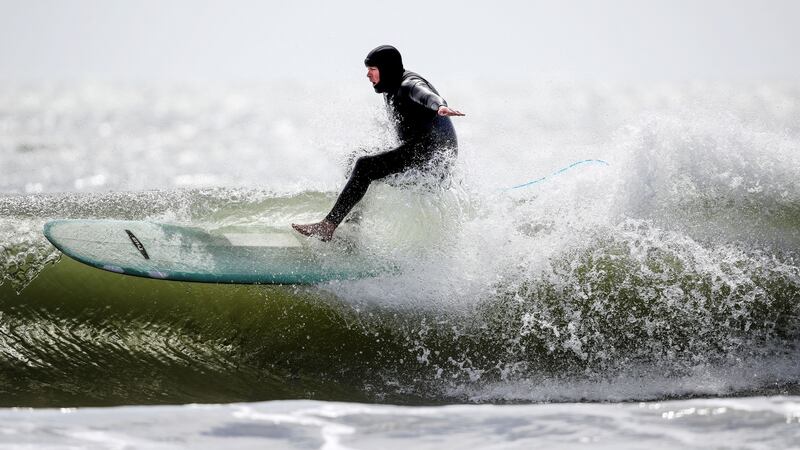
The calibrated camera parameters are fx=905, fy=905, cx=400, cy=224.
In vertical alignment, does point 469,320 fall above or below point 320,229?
below

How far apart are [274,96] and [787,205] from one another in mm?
59188

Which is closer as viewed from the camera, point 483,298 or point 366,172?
point 483,298

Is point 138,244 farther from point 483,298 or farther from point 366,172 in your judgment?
point 483,298

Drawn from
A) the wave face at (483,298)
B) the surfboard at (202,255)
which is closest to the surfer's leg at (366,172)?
the wave face at (483,298)

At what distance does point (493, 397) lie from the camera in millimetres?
5738

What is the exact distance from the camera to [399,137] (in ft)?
21.6

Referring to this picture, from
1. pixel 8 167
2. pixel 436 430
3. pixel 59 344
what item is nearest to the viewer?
pixel 436 430

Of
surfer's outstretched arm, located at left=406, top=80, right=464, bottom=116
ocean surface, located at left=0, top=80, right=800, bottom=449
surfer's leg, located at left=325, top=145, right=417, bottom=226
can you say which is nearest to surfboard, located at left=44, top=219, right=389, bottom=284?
ocean surface, located at left=0, top=80, right=800, bottom=449

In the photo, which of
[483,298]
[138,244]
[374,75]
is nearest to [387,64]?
[374,75]

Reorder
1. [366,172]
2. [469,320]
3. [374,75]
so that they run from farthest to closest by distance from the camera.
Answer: [374,75]
[366,172]
[469,320]

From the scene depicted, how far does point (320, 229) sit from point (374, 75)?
1176 millimetres

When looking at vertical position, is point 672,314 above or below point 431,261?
below

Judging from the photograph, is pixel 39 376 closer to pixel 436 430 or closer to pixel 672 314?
pixel 436 430

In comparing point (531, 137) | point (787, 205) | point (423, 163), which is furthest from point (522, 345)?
point (531, 137)
